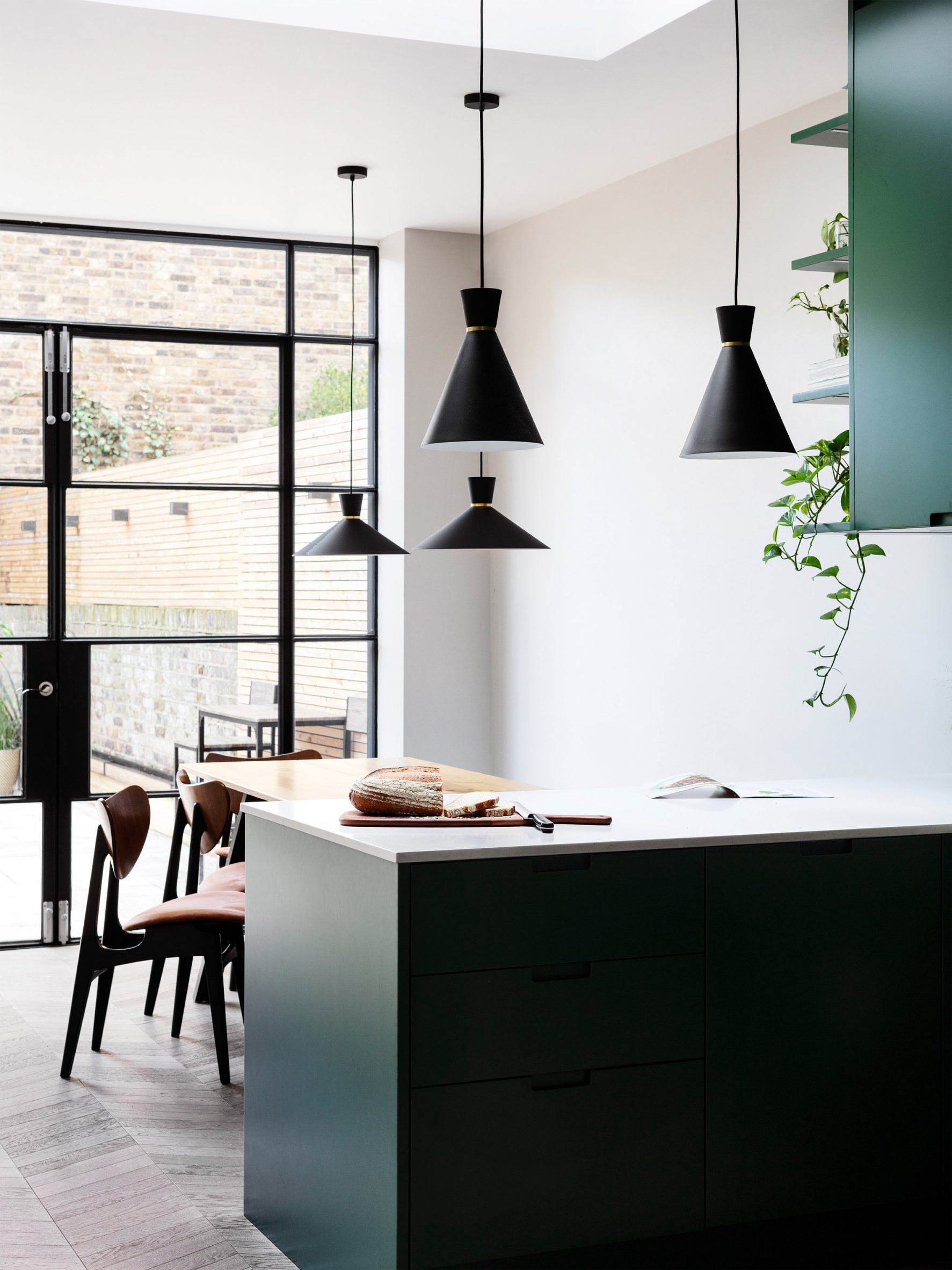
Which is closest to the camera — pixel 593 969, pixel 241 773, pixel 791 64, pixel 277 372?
pixel 593 969

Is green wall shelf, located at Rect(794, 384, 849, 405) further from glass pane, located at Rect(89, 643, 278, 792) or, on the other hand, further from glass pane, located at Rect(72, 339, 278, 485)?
glass pane, located at Rect(89, 643, 278, 792)

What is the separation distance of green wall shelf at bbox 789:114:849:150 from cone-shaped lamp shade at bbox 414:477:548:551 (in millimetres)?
1301

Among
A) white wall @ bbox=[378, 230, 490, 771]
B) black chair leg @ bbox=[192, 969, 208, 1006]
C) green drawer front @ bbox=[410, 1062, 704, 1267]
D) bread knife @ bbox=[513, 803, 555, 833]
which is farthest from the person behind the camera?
white wall @ bbox=[378, 230, 490, 771]

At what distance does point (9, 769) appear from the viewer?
5.90 meters

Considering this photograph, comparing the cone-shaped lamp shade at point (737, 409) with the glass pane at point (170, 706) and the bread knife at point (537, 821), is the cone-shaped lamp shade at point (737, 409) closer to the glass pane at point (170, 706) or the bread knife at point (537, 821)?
the bread knife at point (537, 821)

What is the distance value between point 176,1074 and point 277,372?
3189 millimetres

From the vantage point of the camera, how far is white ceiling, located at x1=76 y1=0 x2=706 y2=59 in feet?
12.4

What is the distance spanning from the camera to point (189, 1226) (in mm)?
3145

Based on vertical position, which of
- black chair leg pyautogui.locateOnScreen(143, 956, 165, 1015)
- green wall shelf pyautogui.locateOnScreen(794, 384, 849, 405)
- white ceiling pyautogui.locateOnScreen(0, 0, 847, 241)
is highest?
white ceiling pyautogui.locateOnScreen(0, 0, 847, 241)

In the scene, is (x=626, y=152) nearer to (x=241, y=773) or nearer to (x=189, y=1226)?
(x=241, y=773)

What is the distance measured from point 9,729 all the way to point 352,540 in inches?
76.4

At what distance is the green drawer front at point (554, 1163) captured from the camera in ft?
8.09

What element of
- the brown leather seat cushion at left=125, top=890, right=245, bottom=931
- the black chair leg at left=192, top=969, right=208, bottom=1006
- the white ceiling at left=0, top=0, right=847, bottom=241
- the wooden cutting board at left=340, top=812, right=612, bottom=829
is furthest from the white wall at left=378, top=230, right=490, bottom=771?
the wooden cutting board at left=340, top=812, right=612, bottom=829

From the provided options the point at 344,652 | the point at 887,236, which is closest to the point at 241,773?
the point at 344,652
